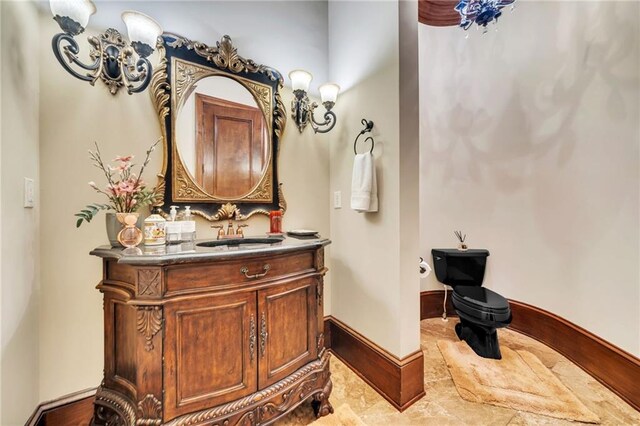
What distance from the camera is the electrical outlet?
201 centimetres

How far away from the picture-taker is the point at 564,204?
203cm

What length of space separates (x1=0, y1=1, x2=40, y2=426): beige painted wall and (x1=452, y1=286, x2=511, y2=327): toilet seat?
8.18ft

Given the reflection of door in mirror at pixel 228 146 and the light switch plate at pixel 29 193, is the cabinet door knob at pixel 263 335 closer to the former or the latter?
the reflection of door in mirror at pixel 228 146

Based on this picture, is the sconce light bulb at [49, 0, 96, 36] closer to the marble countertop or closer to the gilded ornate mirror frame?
the gilded ornate mirror frame

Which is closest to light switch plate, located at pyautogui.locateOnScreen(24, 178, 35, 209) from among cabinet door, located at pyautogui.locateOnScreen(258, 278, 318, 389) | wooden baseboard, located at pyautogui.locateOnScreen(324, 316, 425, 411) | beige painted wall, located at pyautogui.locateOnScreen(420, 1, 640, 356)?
cabinet door, located at pyautogui.locateOnScreen(258, 278, 318, 389)

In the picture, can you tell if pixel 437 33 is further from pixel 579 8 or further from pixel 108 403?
pixel 108 403

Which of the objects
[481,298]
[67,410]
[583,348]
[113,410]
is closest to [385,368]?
[481,298]

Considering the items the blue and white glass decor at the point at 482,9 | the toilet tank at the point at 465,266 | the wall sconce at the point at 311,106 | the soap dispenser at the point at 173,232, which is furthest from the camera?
the toilet tank at the point at 465,266

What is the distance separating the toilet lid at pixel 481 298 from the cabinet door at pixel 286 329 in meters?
1.28

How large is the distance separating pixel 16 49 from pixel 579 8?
3344 mm

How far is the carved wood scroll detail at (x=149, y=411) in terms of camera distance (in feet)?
3.22

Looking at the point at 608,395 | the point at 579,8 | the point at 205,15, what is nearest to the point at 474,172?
the point at 579,8

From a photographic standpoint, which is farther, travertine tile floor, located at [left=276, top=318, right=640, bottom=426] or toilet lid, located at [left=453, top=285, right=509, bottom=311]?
toilet lid, located at [left=453, top=285, right=509, bottom=311]

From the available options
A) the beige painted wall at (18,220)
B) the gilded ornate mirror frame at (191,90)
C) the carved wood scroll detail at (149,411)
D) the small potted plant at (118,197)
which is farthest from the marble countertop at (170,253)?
the carved wood scroll detail at (149,411)
